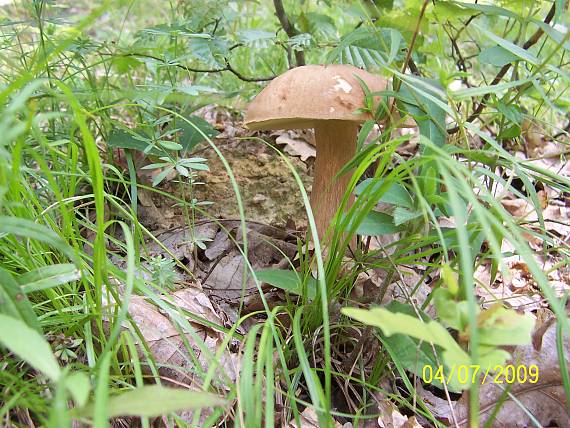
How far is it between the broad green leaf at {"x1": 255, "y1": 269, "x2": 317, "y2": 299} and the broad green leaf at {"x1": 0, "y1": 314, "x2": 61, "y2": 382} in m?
0.62

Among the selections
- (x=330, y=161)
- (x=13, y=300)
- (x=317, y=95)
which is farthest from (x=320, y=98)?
(x=13, y=300)

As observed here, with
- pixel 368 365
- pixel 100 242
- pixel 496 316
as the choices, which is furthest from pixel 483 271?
pixel 100 242

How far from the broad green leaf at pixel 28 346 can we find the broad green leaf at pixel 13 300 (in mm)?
105

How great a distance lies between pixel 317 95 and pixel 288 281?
1.85ft

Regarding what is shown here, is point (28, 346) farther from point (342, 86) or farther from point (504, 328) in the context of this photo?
point (342, 86)

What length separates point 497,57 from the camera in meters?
1.22

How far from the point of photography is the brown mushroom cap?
4.35 ft

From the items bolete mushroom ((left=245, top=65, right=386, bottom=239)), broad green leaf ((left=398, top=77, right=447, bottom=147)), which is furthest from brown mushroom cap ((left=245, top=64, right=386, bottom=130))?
broad green leaf ((left=398, top=77, right=447, bottom=147))

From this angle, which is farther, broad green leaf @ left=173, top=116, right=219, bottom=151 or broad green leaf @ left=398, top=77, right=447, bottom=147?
broad green leaf @ left=173, top=116, right=219, bottom=151

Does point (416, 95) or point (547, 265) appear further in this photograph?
point (547, 265)

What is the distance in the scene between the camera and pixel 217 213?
1747 millimetres

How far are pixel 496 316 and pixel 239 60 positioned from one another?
2254 mm

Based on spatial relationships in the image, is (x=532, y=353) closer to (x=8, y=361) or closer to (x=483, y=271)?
(x=483, y=271)
